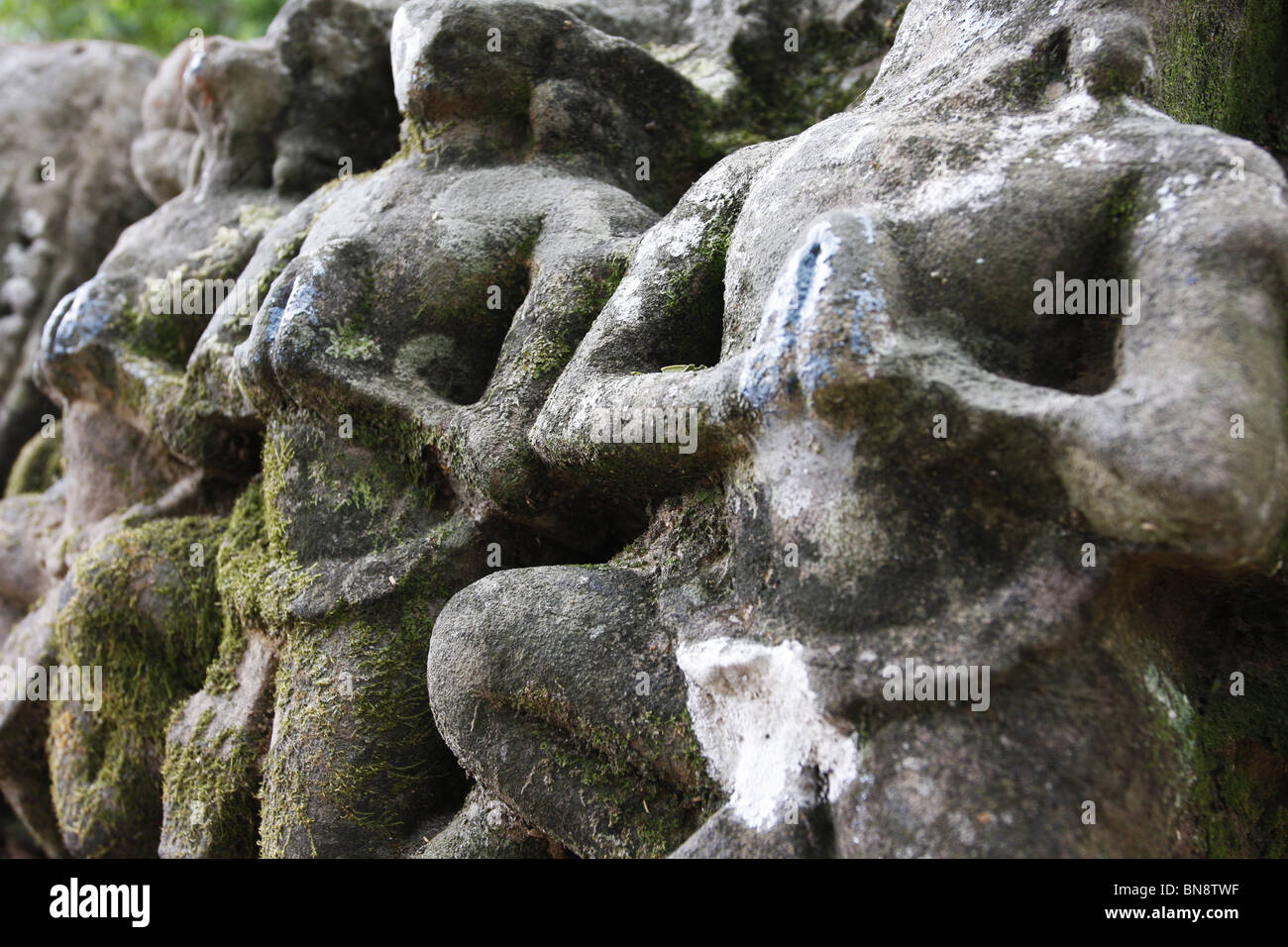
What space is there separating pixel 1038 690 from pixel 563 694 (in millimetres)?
821

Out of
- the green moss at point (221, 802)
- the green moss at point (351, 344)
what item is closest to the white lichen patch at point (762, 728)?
the green moss at point (351, 344)

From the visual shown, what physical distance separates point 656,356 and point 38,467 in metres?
3.40

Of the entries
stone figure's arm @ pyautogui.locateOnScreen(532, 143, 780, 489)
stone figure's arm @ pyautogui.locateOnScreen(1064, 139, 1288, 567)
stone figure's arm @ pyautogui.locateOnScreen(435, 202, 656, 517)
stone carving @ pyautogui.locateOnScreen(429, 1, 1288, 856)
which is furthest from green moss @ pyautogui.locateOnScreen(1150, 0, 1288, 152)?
stone figure's arm @ pyautogui.locateOnScreen(435, 202, 656, 517)

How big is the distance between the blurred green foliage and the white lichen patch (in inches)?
255

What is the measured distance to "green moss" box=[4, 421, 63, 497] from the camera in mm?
4398

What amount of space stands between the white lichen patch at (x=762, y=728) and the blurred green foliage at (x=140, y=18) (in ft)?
21.2

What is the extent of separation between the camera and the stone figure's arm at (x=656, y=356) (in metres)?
1.99

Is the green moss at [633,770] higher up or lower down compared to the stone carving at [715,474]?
lower down

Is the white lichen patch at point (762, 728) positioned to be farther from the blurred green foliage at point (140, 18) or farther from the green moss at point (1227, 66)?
the blurred green foliage at point (140, 18)

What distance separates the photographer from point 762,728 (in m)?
1.79

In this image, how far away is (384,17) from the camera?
3.70m

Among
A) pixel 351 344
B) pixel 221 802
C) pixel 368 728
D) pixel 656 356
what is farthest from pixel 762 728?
pixel 221 802

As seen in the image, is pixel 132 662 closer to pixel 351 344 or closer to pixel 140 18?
pixel 351 344

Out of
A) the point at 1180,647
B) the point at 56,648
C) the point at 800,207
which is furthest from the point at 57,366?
the point at 1180,647
